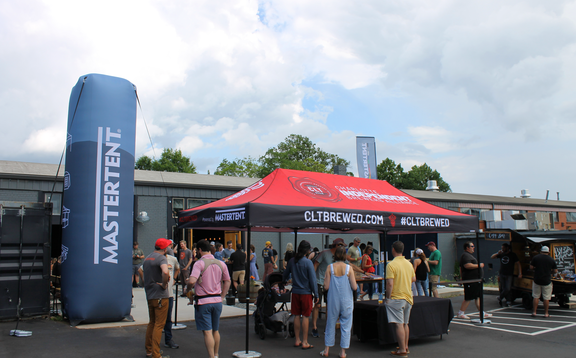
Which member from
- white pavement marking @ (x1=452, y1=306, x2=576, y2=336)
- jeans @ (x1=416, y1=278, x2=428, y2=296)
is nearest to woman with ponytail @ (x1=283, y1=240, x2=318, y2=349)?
white pavement marking @ (x1=452, y1=306, x2=576, y2=336)

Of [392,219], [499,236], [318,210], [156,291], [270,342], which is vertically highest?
[318,210]

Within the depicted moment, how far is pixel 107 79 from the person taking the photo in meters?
8.95

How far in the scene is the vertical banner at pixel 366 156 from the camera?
19219 millimetres

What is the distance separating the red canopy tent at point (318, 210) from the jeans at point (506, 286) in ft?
10.8

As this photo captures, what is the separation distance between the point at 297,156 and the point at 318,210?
52282 millimetres

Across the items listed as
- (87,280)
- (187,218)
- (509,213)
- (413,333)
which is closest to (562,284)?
(413,333)

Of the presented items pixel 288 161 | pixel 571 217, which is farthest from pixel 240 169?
pixel 571 217

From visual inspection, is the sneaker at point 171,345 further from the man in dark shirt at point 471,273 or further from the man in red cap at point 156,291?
the man in dark shirt at point 471,273

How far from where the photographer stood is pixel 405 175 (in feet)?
192

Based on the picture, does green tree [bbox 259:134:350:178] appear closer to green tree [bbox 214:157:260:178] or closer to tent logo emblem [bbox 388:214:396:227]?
green tree [bbox 214:157:260:178]

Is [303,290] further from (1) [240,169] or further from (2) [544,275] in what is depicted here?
(1) [240,169]

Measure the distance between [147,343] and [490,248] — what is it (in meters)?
20.1

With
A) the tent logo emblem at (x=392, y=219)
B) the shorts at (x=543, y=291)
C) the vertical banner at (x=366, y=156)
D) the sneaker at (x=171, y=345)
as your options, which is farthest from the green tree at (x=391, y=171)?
the sneaker at (x=171, y=345)

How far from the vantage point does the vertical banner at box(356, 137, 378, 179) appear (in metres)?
19.2
